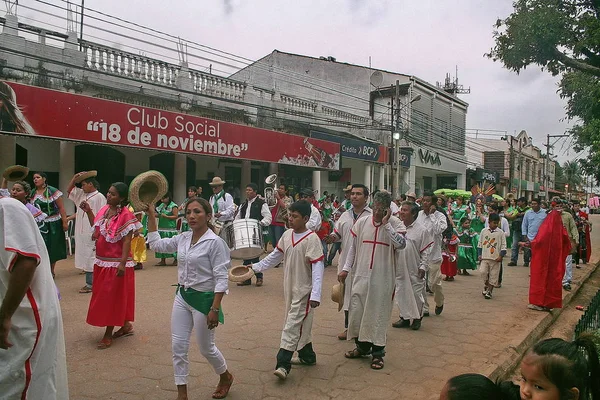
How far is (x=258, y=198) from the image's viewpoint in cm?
888

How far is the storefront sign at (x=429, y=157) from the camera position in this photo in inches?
1097

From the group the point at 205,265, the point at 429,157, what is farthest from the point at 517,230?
the point at 429,157

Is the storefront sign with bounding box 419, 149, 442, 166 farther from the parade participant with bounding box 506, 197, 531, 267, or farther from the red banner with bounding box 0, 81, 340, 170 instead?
the parade participant with bounding box 506, 197, 531, 267

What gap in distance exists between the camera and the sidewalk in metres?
4.05

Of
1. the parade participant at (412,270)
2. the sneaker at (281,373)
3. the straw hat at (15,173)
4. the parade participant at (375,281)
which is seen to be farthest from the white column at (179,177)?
the sneaker at (281,373)

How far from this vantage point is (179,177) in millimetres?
14617

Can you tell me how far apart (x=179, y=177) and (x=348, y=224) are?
32.4 feet

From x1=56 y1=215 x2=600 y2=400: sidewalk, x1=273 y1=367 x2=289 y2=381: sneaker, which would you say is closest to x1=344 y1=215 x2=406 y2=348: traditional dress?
x1=56 y1=215 x2=600 y2=400: sidewalk

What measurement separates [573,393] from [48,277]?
7.90 feet

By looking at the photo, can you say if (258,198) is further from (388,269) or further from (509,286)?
(509,286)

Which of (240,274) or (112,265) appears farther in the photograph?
(112,265)

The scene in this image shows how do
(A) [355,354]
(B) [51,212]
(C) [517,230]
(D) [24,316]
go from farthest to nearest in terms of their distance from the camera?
(C) [517,230] < (B) [51,212] < (A) [355,354] < (D) [24,316]

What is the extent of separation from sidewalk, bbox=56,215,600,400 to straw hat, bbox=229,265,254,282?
2.63 ft

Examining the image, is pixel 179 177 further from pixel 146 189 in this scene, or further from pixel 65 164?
pixel 146 189
